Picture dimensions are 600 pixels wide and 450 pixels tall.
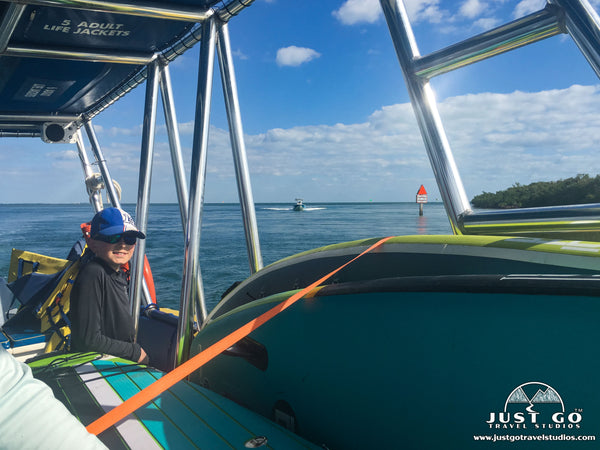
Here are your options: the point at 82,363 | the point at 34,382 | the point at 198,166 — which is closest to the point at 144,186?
the point at 198,166

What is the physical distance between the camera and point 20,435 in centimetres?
74

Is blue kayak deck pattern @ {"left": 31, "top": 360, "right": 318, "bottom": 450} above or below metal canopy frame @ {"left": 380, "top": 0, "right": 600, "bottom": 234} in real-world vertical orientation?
below

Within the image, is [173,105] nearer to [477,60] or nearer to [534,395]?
[477,60]

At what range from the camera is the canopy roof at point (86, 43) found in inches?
110

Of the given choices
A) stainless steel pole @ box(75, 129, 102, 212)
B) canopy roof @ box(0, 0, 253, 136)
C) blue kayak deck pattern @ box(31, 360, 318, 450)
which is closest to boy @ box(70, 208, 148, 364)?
blue kayak deck pattern @ box(31, 360, 318, 450)

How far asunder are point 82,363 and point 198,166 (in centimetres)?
139

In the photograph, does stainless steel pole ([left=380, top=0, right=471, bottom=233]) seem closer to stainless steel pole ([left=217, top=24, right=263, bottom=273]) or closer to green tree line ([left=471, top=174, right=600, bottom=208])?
green tree line ([left=471, top=174, right=600, bottom=208])

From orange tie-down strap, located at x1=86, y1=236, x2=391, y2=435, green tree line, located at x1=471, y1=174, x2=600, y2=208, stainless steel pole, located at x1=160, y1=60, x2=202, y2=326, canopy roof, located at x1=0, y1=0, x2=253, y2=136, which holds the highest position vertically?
canopy roof, located at x1=0, y1=0, x2=253, y2=136

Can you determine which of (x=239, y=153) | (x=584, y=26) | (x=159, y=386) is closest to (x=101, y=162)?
(x=239, y=153)

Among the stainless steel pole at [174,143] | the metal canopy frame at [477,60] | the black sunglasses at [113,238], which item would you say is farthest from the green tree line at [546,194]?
the stainless steel pole at [174,143]

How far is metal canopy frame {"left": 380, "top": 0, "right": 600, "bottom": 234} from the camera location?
116cm

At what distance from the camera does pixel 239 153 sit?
3.33m

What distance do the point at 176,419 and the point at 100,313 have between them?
1386mm

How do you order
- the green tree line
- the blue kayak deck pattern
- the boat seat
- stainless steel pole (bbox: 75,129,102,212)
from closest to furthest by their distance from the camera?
the green tree line < the blue kayak deck pattern < the boat seat < stainless steel pole (bbox: 75,129,102,212)
